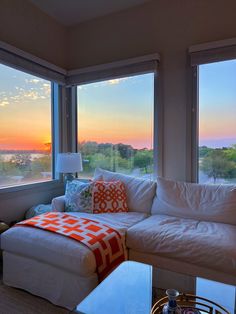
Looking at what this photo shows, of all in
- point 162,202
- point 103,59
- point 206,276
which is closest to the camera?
point 206,276

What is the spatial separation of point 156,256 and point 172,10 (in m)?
2.62

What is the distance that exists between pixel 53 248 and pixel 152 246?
75cm

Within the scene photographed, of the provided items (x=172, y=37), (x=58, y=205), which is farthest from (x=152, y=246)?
(x=172, y=37)

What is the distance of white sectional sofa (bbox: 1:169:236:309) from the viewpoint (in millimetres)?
1632

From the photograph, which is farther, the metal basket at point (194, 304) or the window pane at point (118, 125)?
the window pane at point (118, 125)

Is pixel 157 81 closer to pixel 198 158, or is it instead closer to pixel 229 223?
pixel 198 158

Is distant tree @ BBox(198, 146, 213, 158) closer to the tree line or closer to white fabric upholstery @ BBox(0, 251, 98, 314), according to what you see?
the tree line

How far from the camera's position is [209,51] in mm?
2496

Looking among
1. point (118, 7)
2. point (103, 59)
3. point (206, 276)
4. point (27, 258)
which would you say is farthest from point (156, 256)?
point (118, 7)

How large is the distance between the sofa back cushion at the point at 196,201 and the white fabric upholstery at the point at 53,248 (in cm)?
49

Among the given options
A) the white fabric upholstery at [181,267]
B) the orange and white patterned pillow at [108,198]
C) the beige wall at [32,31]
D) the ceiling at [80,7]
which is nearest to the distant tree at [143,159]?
the orange and white patterned pillow at [108,198]

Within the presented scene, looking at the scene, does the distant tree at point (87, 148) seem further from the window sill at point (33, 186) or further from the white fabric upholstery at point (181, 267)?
the white fabric upholstery at point (181, 267)

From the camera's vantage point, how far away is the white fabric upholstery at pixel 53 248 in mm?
1599

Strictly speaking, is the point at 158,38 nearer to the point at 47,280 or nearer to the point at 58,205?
the point at 58,205
